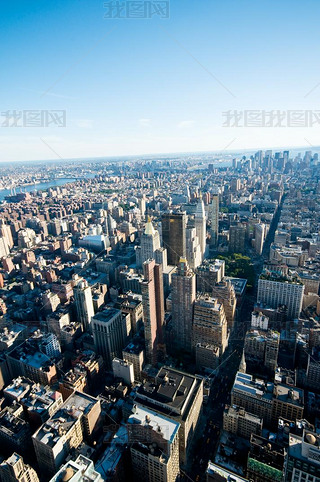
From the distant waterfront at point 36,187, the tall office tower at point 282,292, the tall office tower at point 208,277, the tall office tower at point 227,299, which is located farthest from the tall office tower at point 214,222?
the distant waterfront at point 36,187

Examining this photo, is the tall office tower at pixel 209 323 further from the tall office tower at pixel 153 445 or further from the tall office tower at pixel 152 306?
the tall office tower at pixel 153 445

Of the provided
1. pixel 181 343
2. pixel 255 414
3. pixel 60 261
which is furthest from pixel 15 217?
pixel 255 414

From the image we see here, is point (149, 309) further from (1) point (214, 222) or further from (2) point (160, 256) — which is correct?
(1) point (214, 222)

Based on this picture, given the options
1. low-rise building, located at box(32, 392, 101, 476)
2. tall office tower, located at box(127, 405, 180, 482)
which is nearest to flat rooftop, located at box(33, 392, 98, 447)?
low-rise building, located at box(32, 392, 101, 476)

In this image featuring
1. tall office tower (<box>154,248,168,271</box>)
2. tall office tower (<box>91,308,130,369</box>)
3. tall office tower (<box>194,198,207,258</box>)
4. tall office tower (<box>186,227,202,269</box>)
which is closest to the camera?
tall office tower (<box>91,308,130,369</box>)

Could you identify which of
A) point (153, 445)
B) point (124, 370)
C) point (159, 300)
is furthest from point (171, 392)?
point (159, 300)

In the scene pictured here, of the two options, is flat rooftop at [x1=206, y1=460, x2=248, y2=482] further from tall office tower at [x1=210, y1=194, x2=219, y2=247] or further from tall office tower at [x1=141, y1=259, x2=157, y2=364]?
tall office tower at [x1=210, y1=194, x2=219, y2=247]

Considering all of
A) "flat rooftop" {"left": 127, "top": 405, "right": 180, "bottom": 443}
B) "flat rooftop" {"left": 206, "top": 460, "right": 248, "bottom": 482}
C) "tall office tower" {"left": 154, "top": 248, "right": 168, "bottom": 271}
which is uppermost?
"tall office tower" {"left": 154, "top": 248, "right": 168, "bottom": 271}
